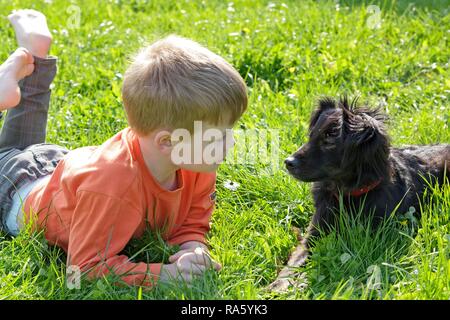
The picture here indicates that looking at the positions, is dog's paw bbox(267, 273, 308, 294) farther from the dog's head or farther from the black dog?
the dog's head

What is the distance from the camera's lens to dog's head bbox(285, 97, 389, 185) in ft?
9.65

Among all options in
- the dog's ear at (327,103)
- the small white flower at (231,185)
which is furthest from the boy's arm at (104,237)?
the dog's ear at (327,103)

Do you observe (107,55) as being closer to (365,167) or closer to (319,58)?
(319,58)

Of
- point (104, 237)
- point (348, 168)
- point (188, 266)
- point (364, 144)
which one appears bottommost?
point (188, 266)

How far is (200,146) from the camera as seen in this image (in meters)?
2.71

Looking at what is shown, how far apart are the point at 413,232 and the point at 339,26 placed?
2728 mm

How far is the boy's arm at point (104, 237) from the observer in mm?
2613

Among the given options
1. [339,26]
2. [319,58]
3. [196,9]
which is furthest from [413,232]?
[196,9]

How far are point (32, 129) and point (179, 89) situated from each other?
1.25 m

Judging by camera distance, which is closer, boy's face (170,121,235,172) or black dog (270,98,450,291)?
boy's face (170,121,235,172)

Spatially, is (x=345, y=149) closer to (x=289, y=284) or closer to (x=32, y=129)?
(x=289, y=284)

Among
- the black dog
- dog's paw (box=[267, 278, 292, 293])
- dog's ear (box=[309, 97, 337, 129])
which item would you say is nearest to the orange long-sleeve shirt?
dog's paw (box=[267, 278, 292, 293])

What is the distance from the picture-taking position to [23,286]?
2637 millimetres

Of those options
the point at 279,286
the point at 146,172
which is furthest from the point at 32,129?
the point at 279,286
